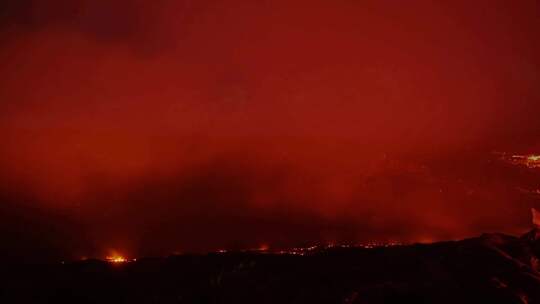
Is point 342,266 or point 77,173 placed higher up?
point 77,173

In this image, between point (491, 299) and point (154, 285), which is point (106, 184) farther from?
point (491, 299)

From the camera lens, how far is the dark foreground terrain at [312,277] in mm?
8586

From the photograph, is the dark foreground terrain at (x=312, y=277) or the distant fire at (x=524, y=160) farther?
the distant fire at (x=524, y=160)

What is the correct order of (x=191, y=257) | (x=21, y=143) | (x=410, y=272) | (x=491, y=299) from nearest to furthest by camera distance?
1. (x=491, y=299)
2. (x=410, y=272)
3. (x=191, y=257)
4. (x=21, y=143)

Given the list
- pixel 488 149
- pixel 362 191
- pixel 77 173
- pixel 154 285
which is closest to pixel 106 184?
pixel 77 173

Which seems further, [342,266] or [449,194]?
[449,194]

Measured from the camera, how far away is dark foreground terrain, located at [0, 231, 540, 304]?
8.59m

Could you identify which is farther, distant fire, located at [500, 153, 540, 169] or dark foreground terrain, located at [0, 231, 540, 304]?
distant fire, located at [500, 153, 540, 169]

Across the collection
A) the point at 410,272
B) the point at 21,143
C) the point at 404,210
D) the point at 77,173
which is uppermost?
the point at 21,143

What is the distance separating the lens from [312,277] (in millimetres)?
9461

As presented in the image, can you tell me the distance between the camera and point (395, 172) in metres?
35.6

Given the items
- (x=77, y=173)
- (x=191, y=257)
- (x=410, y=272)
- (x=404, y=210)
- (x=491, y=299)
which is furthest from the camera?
(x=77, y=173)

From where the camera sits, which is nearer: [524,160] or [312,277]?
[312,277]

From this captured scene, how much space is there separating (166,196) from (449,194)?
71.0ft
